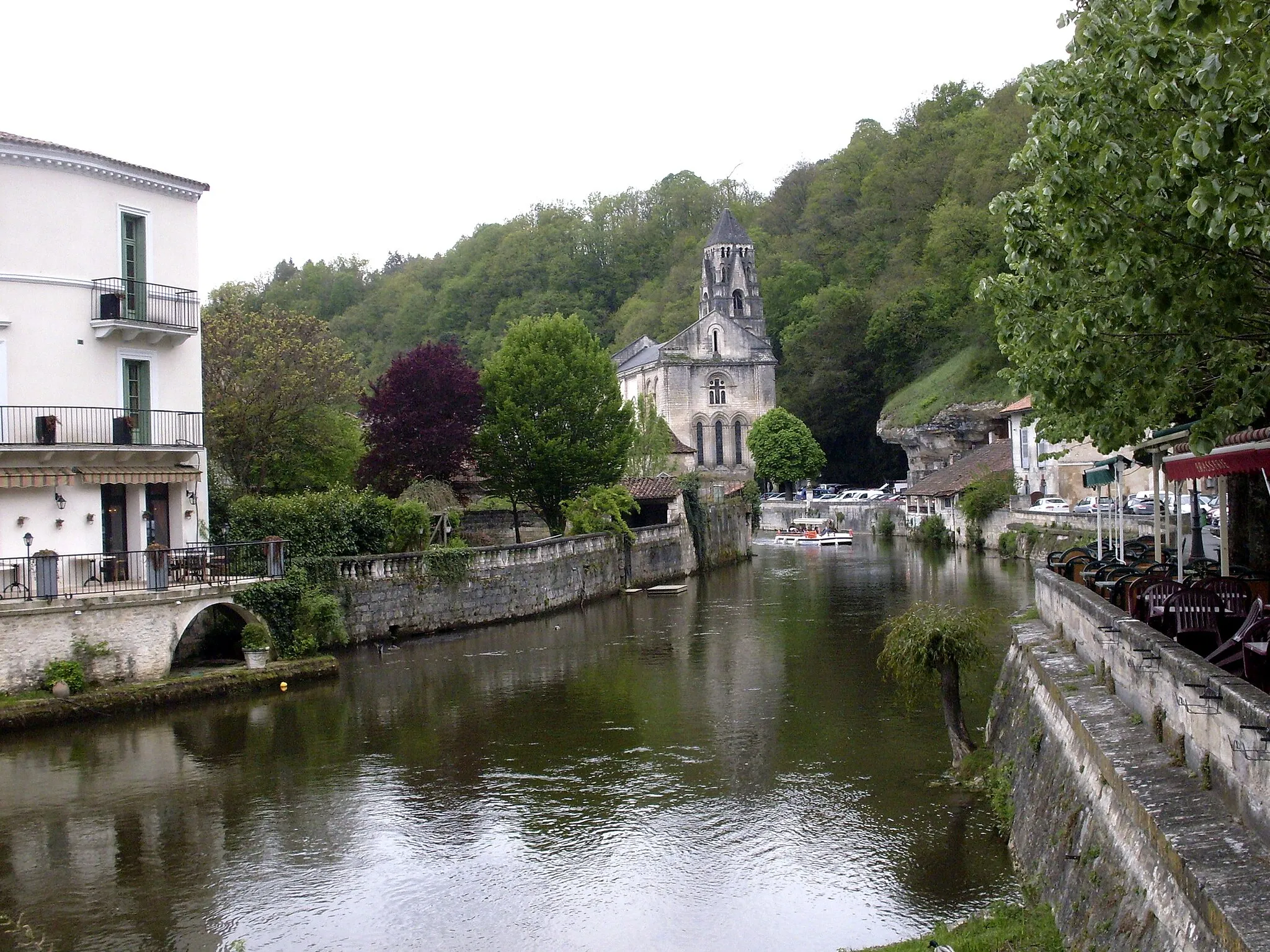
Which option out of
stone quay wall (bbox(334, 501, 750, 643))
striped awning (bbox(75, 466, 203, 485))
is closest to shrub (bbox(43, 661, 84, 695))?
striped awning (bbox(75, 466, 203, 485))

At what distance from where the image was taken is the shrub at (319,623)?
22.9m

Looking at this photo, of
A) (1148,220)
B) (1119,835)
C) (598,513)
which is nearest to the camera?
(1119,835)

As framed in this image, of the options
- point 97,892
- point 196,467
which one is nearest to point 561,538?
point 196,467

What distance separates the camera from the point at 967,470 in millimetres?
55438

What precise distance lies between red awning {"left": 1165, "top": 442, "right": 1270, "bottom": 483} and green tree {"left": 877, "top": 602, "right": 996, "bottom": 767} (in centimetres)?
310

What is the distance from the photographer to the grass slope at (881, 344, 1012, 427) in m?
62.0

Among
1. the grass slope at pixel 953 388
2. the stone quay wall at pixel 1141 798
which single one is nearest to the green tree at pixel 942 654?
the stone quay wall at pixel 1141 798

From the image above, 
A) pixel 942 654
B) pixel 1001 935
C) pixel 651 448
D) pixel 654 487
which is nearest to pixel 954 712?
pixel 942 654

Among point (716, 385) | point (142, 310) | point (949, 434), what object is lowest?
point (949, 434)

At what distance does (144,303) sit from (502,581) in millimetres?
12052

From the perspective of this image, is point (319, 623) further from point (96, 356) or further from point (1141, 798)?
point (1141, 798)

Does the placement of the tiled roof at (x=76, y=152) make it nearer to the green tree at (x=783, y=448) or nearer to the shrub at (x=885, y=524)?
the shrub at (x=885, y=524)

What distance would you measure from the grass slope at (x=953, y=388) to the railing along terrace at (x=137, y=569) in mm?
44833

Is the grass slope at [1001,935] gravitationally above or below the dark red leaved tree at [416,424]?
below
